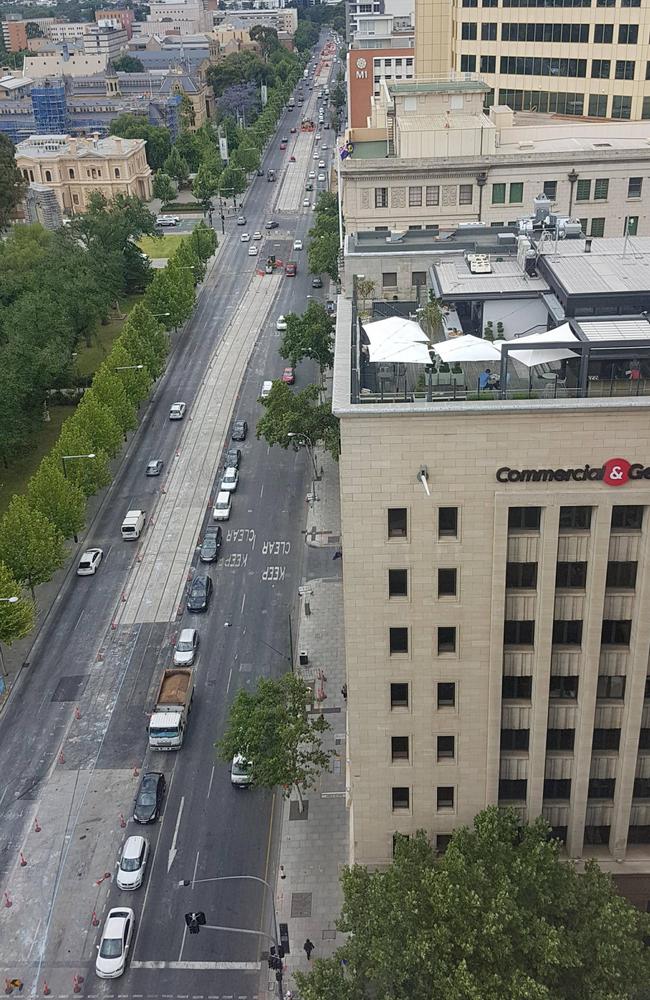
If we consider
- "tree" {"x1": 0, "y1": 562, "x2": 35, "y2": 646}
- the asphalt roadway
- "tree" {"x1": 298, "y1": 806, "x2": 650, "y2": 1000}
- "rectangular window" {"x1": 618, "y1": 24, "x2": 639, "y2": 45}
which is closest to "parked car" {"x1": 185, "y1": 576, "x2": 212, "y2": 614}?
the asphalt roadway

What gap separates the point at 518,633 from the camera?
43.6m

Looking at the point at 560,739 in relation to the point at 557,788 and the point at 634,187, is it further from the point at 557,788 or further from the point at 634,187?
the point at 634,187

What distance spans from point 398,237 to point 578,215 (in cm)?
3197

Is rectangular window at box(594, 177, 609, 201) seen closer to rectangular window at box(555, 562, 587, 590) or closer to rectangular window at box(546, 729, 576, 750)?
rectangular window at box(555, 562, 587, 590)

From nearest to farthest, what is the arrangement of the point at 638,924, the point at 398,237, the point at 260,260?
the point at 638,924
the point at 398,237
the point at 260,260

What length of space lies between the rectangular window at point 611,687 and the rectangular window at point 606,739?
2.11 m

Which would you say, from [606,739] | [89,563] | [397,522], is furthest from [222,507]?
[606,739]

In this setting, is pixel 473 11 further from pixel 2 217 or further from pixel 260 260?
pixel 2 217

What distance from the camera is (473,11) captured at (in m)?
103

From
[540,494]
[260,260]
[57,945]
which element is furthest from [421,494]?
[260,260]

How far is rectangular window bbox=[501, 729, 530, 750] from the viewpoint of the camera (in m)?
46.1

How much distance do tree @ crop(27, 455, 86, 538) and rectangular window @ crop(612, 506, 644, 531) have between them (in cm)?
5582

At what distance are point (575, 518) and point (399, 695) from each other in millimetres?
12572

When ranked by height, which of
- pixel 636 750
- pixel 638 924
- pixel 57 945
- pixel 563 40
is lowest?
pixel 57 945
